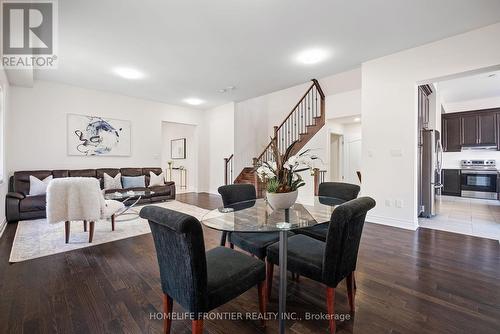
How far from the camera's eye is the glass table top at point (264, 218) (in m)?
1.60

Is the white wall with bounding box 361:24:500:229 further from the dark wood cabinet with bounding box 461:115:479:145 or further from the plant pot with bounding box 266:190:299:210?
the dark wood cabinet with bounding box 461:115:479:145

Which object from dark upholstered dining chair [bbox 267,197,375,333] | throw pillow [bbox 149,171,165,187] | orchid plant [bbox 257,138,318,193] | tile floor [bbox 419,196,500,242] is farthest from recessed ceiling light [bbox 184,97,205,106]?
tile floor [bbox 419,196,500,242]

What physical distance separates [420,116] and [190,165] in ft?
21.8

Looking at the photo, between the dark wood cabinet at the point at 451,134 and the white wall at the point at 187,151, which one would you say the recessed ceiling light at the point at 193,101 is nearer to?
the white wall at the point at 187,151

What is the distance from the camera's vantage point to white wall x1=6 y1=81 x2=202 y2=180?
4691 mm

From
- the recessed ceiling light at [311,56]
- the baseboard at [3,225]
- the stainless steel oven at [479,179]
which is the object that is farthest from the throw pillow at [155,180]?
the stainless steel oven at [479,179]

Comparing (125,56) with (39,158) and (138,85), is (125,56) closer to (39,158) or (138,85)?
A: (138,85)

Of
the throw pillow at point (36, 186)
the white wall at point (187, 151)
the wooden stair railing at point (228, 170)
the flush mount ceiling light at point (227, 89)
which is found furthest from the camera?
the white wall at point (187, 151)

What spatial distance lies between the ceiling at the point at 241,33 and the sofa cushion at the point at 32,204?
244 centimetres

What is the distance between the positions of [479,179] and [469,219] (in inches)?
Result: 110

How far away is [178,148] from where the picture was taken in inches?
348

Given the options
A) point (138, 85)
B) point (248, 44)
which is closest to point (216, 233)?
point (248, 44)

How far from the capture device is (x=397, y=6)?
2578mm

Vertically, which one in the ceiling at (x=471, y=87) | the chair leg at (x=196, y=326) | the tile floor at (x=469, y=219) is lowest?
the tile floor at (x=469, y=219)
